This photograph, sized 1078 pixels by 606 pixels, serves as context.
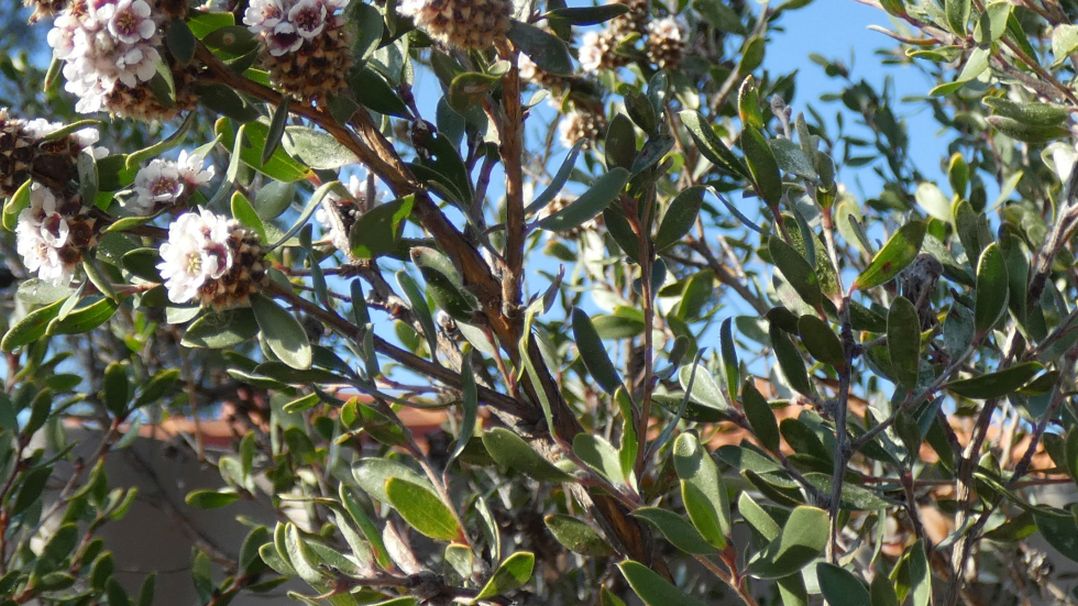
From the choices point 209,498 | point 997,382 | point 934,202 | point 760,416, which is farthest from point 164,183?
point 934,202

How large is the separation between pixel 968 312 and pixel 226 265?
890 mm

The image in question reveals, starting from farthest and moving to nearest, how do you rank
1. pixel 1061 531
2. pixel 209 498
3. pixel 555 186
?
1. pixel 209 498
2. pixel 1061 531
3. pixel 555 186

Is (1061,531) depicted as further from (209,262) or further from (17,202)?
(17,202)

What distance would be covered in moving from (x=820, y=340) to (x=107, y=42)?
2.61 feet

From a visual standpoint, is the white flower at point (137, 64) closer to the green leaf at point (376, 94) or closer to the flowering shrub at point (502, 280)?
the flowering shrub at point (502, 280)

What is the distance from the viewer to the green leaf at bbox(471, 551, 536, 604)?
1113 mm

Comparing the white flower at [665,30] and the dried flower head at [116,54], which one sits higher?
the white flower at [665,30]

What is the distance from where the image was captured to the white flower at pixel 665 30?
2498 millimetres

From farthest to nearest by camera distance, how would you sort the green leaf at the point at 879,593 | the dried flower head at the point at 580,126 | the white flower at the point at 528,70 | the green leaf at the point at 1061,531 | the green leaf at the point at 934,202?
the dried flower head at the point at 580,126 → the white flower at the point at 528,70 → the green leaf at the point at 934,202 → the green leaf at the point at 1061,531 → the green leaf at the point at 879,593

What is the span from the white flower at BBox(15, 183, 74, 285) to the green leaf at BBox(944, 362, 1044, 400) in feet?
3.13

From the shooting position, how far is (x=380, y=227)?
111 centimetres

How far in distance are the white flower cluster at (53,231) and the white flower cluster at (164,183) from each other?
11 centimetres

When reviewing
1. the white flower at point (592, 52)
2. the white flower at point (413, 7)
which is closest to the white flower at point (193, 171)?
the white flower at point (413, 7)

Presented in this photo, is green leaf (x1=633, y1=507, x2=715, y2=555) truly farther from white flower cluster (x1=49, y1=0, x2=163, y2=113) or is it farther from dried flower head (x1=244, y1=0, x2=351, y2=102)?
white flower cluster (x1=49, y1=0, x2=163, y2=113)
